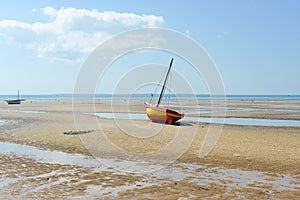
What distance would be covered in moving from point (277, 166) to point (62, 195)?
9011 mm

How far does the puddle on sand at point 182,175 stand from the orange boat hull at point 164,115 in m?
15.9

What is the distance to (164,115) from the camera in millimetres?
31797

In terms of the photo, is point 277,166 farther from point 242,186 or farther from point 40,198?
point 40,198

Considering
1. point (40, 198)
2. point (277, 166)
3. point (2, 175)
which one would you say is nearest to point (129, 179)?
point (40, 198)

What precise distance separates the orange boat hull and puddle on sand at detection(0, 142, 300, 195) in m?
15.9

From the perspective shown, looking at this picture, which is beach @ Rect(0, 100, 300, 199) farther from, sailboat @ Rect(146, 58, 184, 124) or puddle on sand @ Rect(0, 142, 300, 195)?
sailboat @ Rect(146, 58, 184, 124)

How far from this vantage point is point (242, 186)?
1098 centimetres

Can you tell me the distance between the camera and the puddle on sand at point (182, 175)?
11.1 meters

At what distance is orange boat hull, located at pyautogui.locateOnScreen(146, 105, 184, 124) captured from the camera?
31422 mm

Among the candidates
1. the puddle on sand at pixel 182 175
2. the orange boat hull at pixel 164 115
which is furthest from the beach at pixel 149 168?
the orange boat hull at pixel 164 115

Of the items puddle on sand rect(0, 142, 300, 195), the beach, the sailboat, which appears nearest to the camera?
the beach

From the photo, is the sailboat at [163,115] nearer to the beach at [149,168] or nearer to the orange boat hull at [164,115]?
the orange boat hull at [164,115]

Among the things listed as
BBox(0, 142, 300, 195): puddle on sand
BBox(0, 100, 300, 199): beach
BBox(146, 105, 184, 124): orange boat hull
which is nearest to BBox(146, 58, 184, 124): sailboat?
BBox(146, 105, 184, 124): orange boat hull

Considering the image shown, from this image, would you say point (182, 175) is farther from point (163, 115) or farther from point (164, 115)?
point (163, 115)
